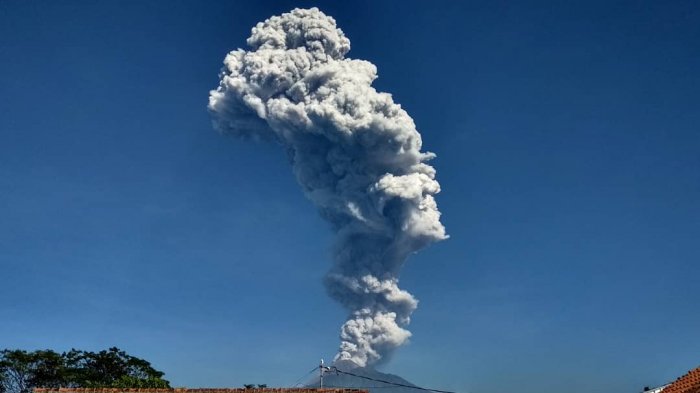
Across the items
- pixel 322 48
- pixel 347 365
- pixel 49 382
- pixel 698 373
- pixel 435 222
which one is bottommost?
pixel 698 373

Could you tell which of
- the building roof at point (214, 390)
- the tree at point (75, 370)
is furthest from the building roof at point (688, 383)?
the tree at point (75, 370)

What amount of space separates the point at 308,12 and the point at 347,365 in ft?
236

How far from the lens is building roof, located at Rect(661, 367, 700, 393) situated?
91.5 ft

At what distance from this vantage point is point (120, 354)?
240 feet

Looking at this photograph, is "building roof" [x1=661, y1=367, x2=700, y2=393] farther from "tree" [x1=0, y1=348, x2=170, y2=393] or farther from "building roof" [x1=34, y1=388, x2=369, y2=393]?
"tree" [x1=0, y1=348, x2=170, y2=393]

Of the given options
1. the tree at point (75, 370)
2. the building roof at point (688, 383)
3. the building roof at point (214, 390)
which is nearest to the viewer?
the building roof at point (688, 383)

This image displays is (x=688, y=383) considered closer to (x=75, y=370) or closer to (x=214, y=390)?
(x=214, y=390)

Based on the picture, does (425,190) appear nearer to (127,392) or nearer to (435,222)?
(435,222)

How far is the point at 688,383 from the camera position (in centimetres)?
2927

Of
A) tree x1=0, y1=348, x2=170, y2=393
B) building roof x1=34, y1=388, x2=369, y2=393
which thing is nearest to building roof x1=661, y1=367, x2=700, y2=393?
building roof x1=34, y1=388, x2=369, y2=393

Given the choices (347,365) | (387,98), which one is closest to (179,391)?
(387,98)

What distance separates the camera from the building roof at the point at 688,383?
91.5ft

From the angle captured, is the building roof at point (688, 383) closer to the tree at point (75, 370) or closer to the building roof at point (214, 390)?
the building roof at point (214, 390)

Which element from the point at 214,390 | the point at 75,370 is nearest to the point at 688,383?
the point at 214,390
